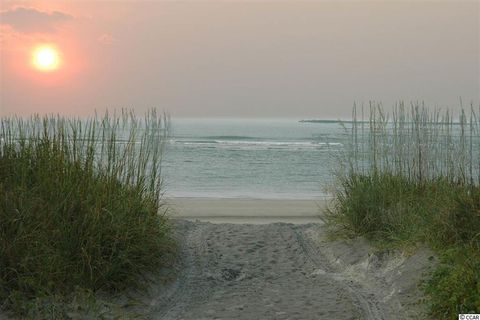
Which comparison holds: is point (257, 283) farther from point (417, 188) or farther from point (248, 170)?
point (248, 170)

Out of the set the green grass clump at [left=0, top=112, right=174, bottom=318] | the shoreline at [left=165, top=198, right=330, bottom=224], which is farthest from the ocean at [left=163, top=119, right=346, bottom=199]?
the green grass clump at [left=0, top=112, right=174, bottom=318]

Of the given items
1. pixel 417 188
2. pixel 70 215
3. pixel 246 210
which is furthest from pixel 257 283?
pixel 246 210

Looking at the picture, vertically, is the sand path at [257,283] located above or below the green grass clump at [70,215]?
below

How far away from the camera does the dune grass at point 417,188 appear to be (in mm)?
6590

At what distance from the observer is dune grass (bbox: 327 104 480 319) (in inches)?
259

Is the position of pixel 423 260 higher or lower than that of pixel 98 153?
lower

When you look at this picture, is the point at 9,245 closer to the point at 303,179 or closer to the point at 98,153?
the point at 98,153

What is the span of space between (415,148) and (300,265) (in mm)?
2712

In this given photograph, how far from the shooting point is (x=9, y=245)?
538cm

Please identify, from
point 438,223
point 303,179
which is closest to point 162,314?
point 438,223

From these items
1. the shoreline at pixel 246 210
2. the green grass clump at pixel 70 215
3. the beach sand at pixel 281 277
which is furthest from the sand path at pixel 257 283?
the shoreline at pixel 246 210

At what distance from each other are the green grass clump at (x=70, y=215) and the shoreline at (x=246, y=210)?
134 inches

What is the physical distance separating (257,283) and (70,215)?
2.14 meters

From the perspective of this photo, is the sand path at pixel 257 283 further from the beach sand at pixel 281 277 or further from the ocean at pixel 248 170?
the ocean at pixel 248 170
